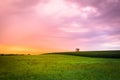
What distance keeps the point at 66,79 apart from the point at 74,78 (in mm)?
1607

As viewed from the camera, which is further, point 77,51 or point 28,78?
point 77,51

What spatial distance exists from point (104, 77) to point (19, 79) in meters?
13.0

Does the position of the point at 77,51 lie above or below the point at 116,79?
above

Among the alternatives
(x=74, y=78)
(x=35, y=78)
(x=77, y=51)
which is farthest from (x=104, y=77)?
(x=77, y=51)

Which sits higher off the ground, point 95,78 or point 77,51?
point 77,51

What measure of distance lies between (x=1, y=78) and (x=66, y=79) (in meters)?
9.68

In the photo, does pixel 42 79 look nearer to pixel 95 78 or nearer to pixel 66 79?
pixel 66 79

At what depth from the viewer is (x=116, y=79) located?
33.9 metres

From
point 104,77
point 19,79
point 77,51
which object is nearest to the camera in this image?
point 19,79

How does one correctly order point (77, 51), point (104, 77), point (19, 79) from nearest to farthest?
1. point (19, 79)
2. point (104, 77)
3. point (77, 51)

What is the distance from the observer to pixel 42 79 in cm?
3294

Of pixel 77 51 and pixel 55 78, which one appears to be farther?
pixel 77 51

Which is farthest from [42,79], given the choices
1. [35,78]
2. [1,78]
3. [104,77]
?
[104,77]

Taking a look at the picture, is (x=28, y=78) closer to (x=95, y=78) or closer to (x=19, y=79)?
(x=19, y=79)
